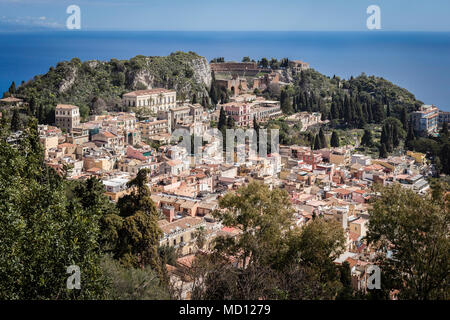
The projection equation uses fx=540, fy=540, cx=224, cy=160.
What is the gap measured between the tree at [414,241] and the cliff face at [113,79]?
839 inches

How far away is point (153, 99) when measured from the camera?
30.0 metres

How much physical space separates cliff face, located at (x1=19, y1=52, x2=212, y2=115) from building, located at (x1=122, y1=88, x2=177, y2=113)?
726mm

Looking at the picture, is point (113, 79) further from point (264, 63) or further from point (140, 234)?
point (140, 234)

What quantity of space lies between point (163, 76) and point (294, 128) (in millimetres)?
9422

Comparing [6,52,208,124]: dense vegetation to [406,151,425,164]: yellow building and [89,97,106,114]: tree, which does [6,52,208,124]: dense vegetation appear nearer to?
[89,97,106,114]: tree

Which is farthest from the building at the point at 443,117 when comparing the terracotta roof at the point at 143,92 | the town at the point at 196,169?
the terracotta roof at the point at 143,92

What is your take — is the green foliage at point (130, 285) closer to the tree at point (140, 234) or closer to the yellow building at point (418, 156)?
the tree at point (140, 234)

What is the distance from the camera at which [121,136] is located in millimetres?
22250

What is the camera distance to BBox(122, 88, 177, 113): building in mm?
28953

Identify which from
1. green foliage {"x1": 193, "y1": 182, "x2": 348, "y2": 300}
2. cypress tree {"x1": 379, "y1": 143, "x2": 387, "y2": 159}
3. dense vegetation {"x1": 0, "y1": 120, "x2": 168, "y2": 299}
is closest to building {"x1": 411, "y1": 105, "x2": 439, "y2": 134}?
cypress tree {"x1": 379, "y1": 143, "x2": 387, "y2": 159}

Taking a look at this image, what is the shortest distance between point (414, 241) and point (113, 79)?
27797 mm

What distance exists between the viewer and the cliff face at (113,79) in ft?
93.2
